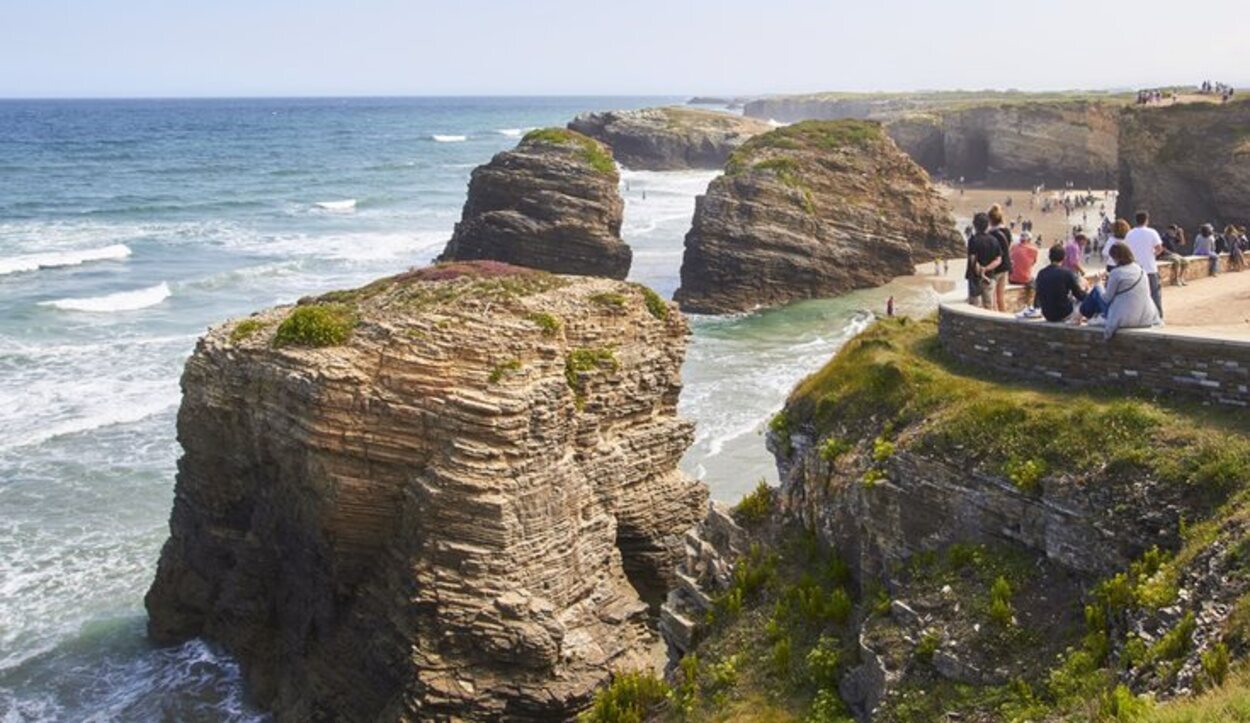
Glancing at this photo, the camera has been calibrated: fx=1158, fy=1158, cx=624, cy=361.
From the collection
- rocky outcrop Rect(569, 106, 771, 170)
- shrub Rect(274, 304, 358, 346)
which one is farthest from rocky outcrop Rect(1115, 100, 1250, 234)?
rocky outcrop Rect(569, 106, 771, 170)

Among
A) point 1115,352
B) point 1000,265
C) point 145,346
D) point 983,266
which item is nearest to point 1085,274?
point 1000,265

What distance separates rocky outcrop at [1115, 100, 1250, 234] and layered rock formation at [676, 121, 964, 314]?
32.5ft

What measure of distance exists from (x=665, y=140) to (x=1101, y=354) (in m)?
115

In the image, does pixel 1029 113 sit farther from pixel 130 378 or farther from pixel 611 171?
pixel 130 378

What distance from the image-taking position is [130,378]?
38812 millimetres

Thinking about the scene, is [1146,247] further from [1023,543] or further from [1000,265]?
[1023,543]

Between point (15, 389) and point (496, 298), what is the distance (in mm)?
24857

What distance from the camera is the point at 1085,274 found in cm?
1952

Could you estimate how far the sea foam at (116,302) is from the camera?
165 feet

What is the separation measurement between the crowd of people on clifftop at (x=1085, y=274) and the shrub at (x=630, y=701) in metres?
7.13

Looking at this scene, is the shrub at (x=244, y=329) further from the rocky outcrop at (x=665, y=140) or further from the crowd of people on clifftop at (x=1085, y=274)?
the rocky outcrop at (x=665, y=140)

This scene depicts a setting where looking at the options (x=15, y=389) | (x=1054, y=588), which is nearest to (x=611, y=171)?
(x=15, y=389)

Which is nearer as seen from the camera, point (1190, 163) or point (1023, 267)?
point (1023, 267)

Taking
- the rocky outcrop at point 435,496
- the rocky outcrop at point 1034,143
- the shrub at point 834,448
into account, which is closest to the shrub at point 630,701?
the rocky outcrop at point 435,496
